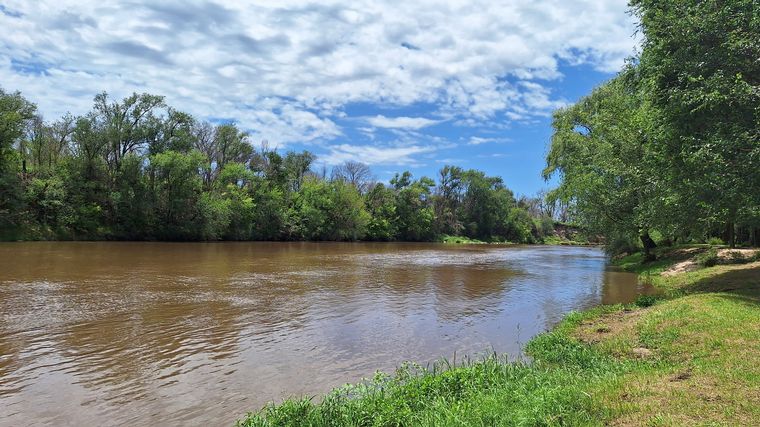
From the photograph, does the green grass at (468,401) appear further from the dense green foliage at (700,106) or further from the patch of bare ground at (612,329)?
the dense green foliage at (700,106)

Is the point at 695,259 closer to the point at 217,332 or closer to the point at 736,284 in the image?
the point at 736,284

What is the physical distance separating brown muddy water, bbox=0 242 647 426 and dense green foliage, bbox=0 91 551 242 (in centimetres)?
3150

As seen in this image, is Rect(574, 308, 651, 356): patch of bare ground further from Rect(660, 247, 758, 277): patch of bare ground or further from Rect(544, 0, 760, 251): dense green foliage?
Rect(660, 247, 758, 277): patch of bare ground

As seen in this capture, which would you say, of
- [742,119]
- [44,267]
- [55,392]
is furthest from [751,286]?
[44,267]

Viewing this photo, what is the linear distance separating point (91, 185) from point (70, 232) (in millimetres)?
6663

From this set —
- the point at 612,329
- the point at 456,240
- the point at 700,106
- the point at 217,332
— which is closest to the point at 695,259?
the point at 700,106

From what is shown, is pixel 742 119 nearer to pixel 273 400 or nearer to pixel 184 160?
pixel 273 400

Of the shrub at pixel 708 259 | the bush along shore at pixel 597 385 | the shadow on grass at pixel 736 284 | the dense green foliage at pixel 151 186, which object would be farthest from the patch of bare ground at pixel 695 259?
the dense green foliage at pixel 151 186

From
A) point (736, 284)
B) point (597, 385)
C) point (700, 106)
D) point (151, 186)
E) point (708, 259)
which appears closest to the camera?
point (597, 385)

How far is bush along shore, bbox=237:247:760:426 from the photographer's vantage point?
18.2 ft

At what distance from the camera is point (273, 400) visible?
821 centimetres

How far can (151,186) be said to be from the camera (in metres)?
62.3

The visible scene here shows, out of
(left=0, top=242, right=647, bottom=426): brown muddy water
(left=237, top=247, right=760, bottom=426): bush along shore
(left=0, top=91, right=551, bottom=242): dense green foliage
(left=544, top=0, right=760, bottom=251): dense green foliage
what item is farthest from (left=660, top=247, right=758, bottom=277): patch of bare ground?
(left=0, top=91, right=551, bottom=242): dense green foliage

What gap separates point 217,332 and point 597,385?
10.2 meters
